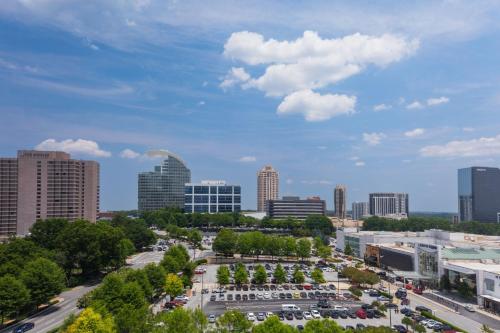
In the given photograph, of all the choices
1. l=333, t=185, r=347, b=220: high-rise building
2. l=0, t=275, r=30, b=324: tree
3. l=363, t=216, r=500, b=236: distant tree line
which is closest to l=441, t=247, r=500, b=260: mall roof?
l=0, t=275, r=30, b=324: tree

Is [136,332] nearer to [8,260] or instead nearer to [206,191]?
[8,260]

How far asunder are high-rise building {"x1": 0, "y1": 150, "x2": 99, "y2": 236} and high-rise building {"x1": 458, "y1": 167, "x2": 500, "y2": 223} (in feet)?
502

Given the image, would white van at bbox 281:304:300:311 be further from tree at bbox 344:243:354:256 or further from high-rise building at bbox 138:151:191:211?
high-rise building at bbox 138:151:191:211

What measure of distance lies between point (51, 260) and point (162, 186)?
137 meters

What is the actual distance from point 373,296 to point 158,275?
26.1 metres

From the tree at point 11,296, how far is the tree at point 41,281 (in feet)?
7.32

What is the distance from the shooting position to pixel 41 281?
41281 mm

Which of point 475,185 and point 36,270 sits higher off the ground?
point 475,185

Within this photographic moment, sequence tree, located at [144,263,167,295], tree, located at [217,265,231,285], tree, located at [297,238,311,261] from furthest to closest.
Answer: tree, located at [297,238,311,261], tree, located at [217,265,231,285], tree, located at [144,263,167,295]

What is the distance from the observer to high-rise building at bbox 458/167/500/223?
554 feet

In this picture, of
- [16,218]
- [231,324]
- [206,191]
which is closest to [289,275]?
[231,324]

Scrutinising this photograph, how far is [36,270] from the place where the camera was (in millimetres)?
41562

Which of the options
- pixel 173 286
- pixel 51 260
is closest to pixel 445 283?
pixel 173 286

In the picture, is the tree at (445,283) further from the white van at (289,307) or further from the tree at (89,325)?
the tree at (89,325)
